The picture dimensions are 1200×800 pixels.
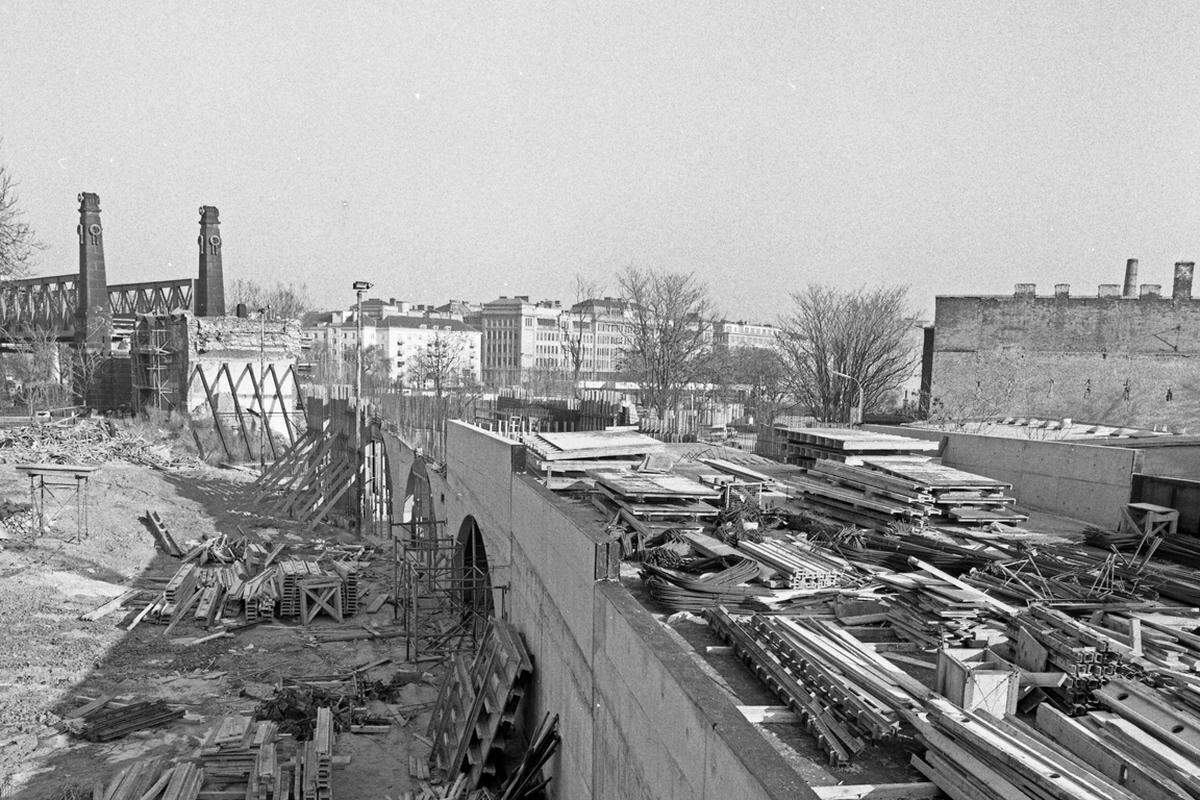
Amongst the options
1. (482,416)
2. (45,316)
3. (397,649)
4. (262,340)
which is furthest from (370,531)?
(45,316)

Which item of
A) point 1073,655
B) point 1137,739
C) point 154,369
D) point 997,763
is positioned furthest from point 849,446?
point 154,369

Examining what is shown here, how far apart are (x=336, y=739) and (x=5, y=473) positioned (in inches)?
709

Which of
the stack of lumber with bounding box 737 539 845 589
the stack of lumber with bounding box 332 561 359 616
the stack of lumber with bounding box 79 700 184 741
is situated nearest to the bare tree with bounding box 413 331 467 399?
the stack of lumber with bounding box 332 561 359 616

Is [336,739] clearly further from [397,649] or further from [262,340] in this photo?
[262,340]

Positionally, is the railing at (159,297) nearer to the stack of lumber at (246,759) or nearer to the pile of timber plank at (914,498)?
the stack of lumber at (246,759)

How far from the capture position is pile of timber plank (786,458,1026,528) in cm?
978

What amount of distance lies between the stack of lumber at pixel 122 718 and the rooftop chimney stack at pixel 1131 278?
40.0 m

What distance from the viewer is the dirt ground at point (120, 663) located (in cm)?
1036

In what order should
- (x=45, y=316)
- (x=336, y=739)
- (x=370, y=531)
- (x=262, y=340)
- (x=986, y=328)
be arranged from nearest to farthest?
(x=336, y=739)
(x=370, y=531)
(x=986, y=328)
(x=262, y=340)
(x=45, y=316)

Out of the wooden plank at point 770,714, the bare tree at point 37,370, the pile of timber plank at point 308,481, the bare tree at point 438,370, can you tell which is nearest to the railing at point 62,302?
the bare tree at point 37,370

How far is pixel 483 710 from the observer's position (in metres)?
10.1

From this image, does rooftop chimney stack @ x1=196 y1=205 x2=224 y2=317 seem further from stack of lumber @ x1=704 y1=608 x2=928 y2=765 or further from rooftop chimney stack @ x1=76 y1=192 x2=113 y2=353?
stack of lumber @ x1=704 y1=608 x2=928 y2=765

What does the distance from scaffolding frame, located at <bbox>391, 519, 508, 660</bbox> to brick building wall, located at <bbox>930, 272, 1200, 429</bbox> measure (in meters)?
22.8

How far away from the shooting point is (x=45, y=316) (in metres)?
A: 48.3
